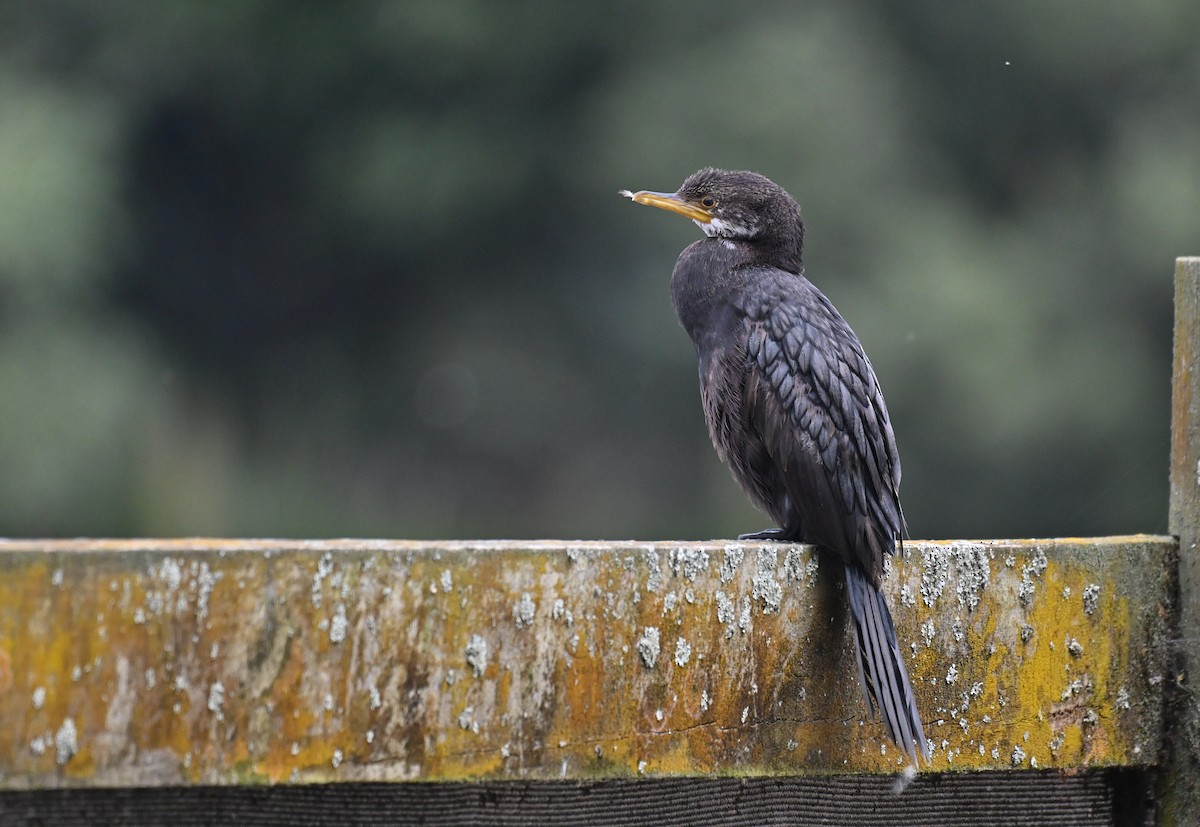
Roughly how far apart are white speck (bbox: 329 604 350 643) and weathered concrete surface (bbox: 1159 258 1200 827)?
1.25 m

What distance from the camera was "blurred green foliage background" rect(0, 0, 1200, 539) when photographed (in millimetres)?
15664

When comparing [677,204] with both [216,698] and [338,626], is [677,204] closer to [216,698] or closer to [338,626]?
[338,626]

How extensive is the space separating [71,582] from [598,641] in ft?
2.06

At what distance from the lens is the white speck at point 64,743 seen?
1.59 metres

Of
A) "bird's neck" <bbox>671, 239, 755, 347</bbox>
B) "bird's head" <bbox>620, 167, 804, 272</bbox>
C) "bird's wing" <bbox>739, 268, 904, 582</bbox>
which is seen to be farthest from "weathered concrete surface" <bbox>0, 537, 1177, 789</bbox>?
"bird's head" <bbox>620, 167, 804, 272</bbox>

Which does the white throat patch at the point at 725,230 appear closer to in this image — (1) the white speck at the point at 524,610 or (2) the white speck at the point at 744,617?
(2) the white speck at the point at 744,617

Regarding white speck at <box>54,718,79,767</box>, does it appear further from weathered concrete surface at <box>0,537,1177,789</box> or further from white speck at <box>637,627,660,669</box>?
white speck at <box>637,627,660,669</box>

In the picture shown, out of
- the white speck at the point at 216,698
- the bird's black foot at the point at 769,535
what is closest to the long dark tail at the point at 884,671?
the white speck at the point at 216,698

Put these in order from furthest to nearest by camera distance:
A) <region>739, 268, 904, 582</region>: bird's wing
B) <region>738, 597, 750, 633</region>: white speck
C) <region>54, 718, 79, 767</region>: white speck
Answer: <region>739, 268, 904, 582</region>: bird's wing < <region>738, 597, 750, 633</region>: white speck < <region>54, 718, 79, 767</region>: white speck

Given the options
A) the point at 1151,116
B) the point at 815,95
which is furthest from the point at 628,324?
the point at 1151,116

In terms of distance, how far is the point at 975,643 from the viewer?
6.88 ft

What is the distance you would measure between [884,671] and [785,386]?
1.10 metres

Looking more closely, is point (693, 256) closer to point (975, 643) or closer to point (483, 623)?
point (975, 643)

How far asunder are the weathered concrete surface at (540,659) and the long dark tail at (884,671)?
33 mm
